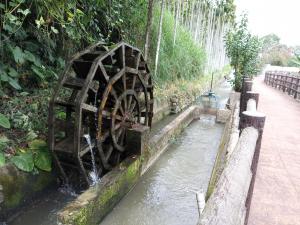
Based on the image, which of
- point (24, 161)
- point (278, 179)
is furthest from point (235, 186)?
point (24, 161)

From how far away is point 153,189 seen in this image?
18.3 ft

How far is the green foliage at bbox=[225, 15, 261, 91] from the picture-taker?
12.0 metres

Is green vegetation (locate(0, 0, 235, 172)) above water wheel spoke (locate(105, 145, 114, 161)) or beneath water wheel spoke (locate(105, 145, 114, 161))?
above

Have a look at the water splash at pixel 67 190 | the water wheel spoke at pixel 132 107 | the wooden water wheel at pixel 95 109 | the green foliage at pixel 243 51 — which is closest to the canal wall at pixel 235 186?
the wooden water wheel at pixel 95 109

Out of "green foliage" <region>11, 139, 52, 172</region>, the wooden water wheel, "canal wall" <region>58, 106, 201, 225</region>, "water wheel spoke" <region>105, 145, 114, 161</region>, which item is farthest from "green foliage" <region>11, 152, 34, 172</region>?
"water wheel spoke" <region>105, 145, 114, 161</region>

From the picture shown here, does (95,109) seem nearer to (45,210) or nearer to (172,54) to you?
(45,210)

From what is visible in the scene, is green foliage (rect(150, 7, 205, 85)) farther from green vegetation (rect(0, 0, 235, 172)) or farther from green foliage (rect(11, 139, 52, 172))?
green foliage (rect(11, 139, 52, 172))

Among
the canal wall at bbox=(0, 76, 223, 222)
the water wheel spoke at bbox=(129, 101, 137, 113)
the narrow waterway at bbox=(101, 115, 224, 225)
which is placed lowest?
the narrow waterway at bbox=(101, 115, 224, 225)

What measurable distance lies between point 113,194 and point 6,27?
3109 mm

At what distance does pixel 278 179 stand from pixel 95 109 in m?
3.06

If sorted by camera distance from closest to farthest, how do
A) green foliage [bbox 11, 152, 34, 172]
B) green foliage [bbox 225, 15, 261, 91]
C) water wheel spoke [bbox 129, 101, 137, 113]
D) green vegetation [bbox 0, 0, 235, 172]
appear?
green foliage [bbox 11, 152, 34, 172] < green vegetation [bbox 0, 0, 235, 172] < water wheel spoke [bbox 129, 101, 137, 113] < green foliage [bbox 225, 15, 261, 91]

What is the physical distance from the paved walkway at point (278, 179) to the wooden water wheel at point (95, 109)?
2600 millimetres

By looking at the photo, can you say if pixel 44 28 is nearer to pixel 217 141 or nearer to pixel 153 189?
pixel 153 189

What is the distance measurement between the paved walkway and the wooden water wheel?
8.53ft
